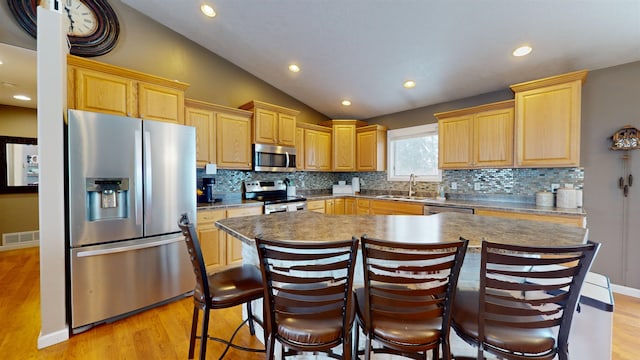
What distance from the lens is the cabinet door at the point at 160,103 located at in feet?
8.93

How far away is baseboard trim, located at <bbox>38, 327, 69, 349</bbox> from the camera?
1.90m

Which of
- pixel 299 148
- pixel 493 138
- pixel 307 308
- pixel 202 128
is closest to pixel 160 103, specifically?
pixel 202 128

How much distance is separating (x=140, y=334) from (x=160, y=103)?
229cm

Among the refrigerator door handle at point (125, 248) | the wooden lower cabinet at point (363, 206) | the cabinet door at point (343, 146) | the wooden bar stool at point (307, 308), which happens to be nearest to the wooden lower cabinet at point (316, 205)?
the wooden lower cabinet at point (363, 206)

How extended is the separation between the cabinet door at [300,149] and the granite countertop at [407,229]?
2569mm

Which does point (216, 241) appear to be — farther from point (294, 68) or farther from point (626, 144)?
point (626, 144)

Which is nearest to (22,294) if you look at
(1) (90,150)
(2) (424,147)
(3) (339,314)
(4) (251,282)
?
(1) (90,150)

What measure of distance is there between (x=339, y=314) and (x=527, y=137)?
10.8 ft

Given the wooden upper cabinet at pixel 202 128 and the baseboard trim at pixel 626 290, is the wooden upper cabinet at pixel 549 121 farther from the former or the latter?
the wooden upper cabinet at pixel 202 128

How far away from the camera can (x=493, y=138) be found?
11.0 ft

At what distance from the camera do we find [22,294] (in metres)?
2.70

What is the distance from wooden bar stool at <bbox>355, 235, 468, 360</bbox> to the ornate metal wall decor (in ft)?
10.4

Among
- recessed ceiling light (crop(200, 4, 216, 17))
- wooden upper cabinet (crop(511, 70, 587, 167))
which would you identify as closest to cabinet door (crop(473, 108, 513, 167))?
wooden upper cabinet (crop(511, 70, 587, 167))

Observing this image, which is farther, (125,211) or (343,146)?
(343,146)
